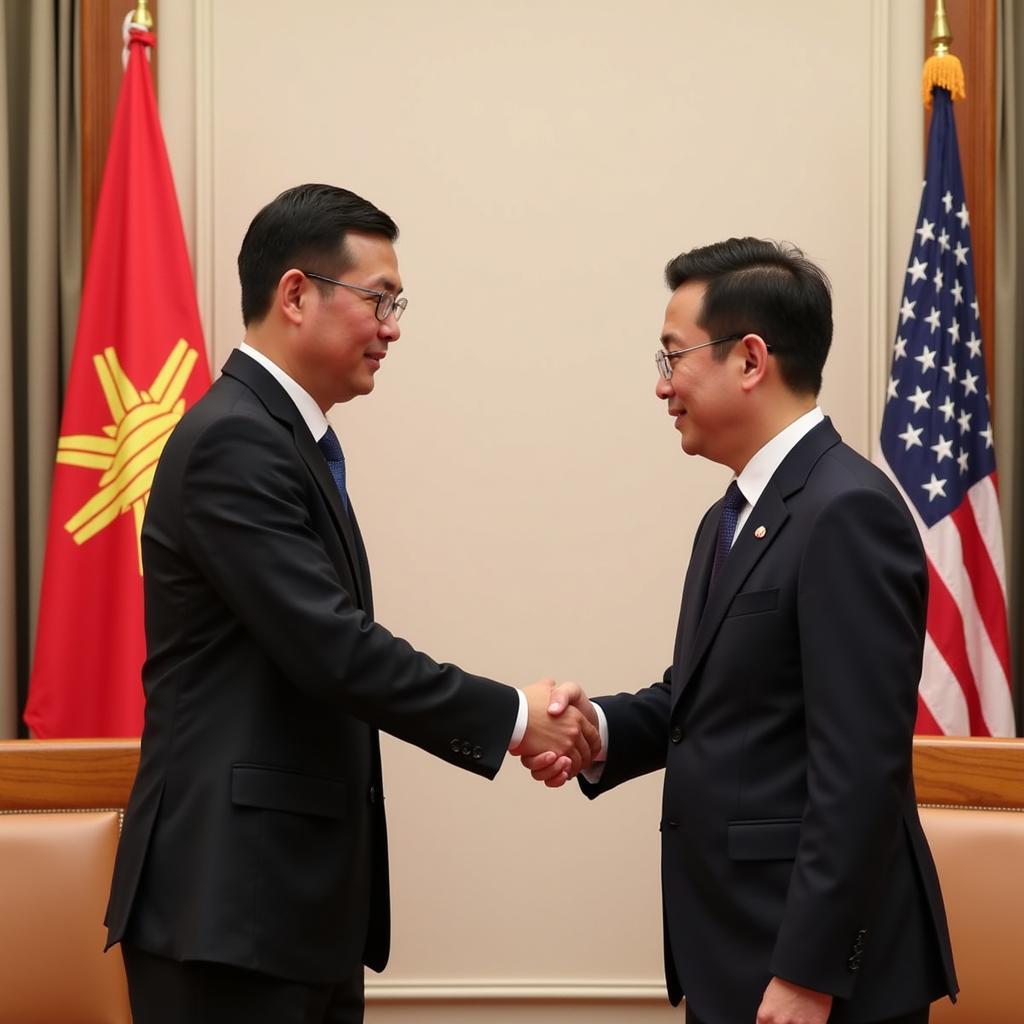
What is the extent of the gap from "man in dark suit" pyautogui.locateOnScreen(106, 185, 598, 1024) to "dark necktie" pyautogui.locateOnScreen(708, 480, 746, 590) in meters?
0.46

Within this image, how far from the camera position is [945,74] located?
3742mm

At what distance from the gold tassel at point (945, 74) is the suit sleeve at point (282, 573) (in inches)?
101

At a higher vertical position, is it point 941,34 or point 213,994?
point 941,34

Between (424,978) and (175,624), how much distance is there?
224 cm

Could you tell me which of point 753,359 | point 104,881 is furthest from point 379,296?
point 104,881

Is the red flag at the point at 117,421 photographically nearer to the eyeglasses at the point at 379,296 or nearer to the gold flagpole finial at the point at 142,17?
the gold flagpole finial at the point at 142,17

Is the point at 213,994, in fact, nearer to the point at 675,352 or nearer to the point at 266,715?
the point at 266,715

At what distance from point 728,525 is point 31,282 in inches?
103

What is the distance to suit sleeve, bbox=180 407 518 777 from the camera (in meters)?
2.04

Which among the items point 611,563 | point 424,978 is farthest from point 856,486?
point 424,978

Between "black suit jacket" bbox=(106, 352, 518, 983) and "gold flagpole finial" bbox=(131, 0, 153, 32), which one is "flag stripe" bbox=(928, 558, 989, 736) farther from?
"gold flagpole finial" bbox=(131, 0, 153, 32)

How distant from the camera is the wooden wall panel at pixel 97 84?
3.92 metres

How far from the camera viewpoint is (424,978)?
394 cm

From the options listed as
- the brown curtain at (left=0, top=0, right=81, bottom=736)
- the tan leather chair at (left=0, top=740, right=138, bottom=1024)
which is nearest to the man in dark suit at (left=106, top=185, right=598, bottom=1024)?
the tan leather chair at (left=0, top=740, right=138, bottom=1024)
